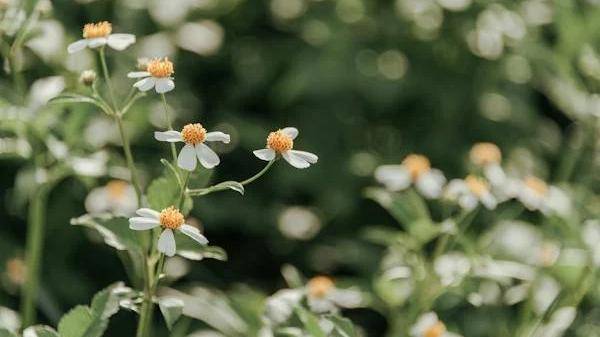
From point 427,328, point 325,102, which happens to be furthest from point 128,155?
point 325,102

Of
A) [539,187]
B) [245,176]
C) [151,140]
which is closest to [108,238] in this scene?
[539,187]

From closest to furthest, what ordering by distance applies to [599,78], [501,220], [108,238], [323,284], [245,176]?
[108,238], [323,284], [501,220], [599,78], [245,176]

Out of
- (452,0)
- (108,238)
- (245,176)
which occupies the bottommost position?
(245,176)

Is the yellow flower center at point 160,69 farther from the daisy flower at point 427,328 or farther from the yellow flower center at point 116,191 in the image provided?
the yellow flower center at point 116,191

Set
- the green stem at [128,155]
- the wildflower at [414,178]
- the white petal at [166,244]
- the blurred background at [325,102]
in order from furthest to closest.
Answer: the blurred background at [325,102] → the wildflower at [414,178] → the green stem at [128,155] → the white petal at [166,244]

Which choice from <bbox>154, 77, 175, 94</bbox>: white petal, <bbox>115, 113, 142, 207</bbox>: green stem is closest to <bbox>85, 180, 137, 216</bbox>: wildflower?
<bbox>115, 113, 142, 207</bbox>: green stem

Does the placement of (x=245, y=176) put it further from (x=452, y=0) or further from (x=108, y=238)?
(x=108, y=238)

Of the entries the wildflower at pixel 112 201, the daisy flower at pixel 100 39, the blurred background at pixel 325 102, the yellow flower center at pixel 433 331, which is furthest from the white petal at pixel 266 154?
the blurred background at pixel 325 102

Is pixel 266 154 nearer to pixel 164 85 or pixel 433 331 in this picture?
Result: pixel 164 85
